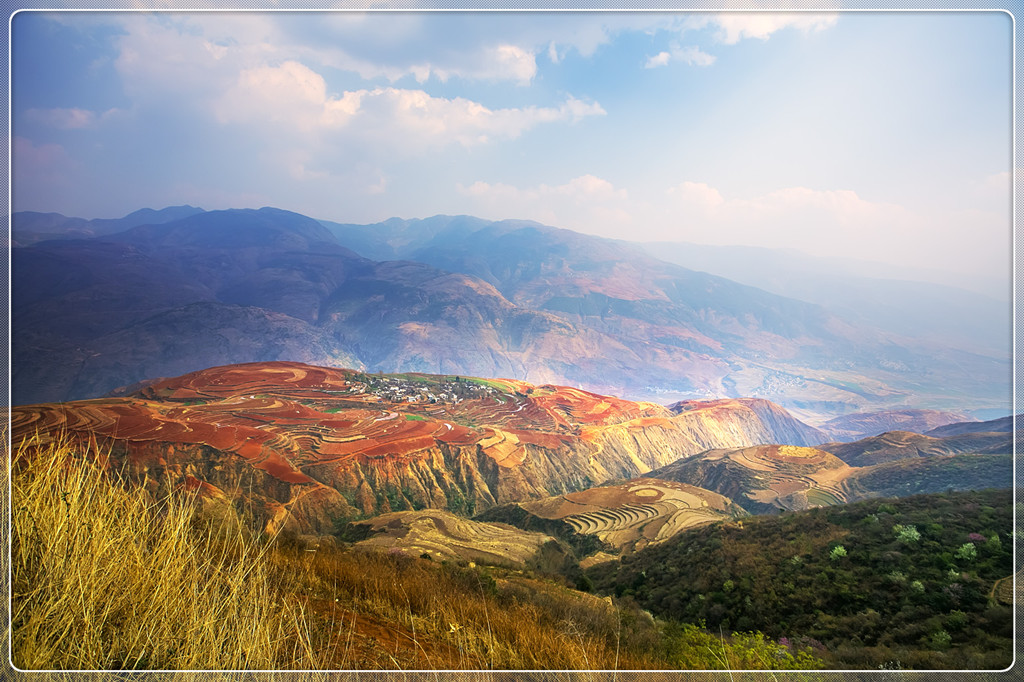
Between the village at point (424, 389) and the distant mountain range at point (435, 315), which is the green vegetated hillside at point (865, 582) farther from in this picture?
the distant mountain range at point (435, 315)

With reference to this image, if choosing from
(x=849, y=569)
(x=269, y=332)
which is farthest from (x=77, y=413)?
(x=269, y=332)

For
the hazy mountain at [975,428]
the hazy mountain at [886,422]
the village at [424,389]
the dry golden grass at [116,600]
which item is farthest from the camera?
the hazy mountain at [886,422]

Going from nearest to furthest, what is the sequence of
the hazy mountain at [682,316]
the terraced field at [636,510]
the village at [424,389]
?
the terraced field at [636,510]
the village at [424,389]
the hazy mountain at [682,316]

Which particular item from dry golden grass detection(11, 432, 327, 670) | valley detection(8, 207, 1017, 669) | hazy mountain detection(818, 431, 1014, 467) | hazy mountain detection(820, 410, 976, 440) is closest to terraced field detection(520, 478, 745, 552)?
valley detection(8, 207, 1017, 669)

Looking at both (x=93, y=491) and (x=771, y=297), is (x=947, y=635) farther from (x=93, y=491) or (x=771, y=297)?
(x=771, y=297)

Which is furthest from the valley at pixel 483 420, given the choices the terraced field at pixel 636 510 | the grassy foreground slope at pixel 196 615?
the terraced field at pixel 636 510

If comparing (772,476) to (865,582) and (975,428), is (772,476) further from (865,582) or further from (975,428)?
(865,582)

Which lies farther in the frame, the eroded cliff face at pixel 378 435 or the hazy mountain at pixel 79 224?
the hazy mountain at pixel 79 224

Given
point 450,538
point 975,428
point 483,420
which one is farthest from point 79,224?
point 975,428
